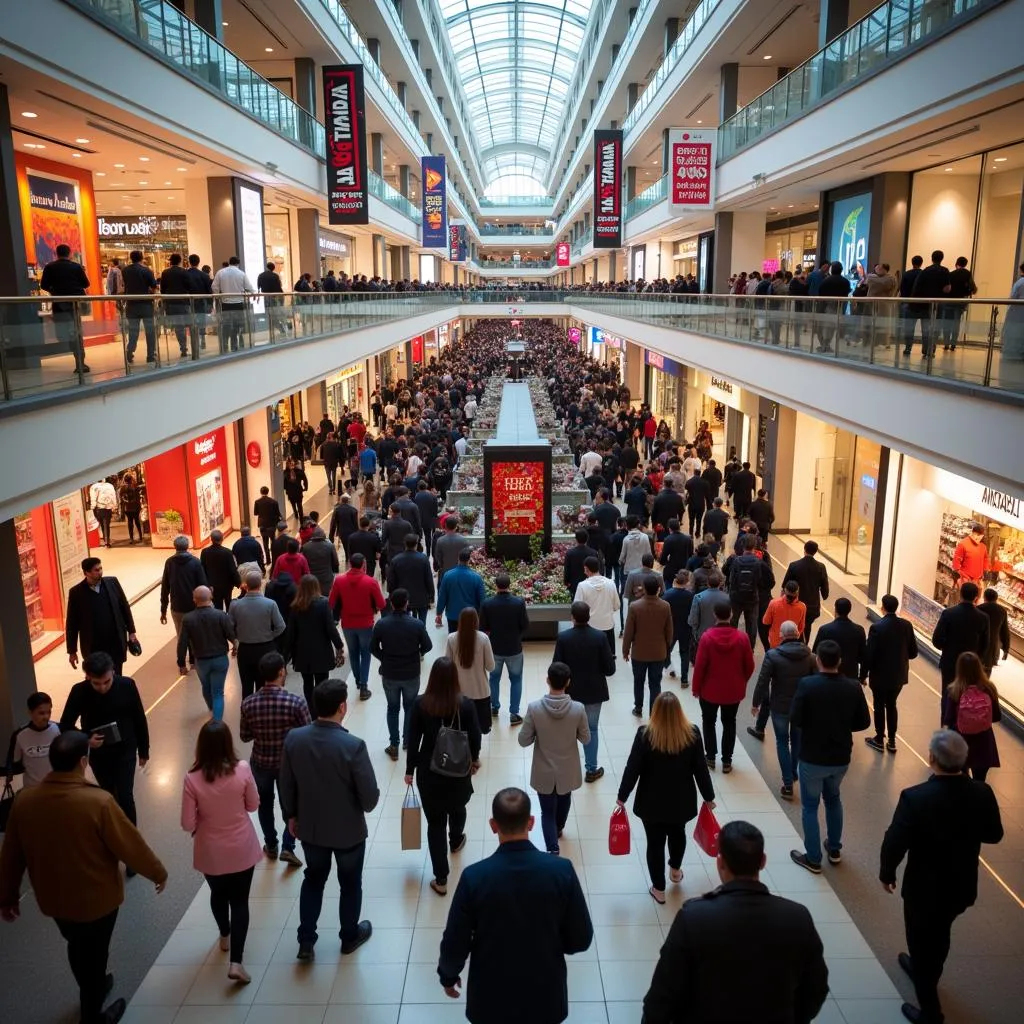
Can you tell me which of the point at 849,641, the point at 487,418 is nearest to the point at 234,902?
the point at 849,641

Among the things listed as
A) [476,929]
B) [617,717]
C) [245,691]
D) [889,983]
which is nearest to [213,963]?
[476,929]

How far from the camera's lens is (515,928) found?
3.46 meters

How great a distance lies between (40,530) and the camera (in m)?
11.8

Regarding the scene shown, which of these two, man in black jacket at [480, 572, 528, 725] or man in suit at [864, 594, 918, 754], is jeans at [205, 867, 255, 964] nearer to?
man in black jacket at [480, 572, 528, 725]

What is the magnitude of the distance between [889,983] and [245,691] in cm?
614

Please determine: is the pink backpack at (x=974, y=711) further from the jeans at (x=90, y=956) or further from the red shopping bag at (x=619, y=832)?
the jeans at (x=90, y=956)

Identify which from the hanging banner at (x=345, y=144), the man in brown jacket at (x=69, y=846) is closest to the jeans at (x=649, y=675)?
the man in brown jacket at (x=69, y=846)

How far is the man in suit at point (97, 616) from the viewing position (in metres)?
8.00

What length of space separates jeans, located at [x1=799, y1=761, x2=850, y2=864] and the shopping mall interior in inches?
9.1

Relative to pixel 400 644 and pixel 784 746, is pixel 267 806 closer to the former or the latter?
pixel 400 644

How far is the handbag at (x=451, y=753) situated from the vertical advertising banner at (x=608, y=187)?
3095 centimetres

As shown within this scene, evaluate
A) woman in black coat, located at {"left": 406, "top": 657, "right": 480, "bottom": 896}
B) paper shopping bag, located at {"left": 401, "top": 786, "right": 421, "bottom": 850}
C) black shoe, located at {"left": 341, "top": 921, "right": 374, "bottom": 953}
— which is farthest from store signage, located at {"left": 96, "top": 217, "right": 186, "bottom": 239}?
black shoe, located at {"left": 341, "top": 921, "right": 374, "bottom": 953}

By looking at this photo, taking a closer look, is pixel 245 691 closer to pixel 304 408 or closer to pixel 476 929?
pixel 476 929

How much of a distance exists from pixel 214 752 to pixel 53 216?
37.9 feet
